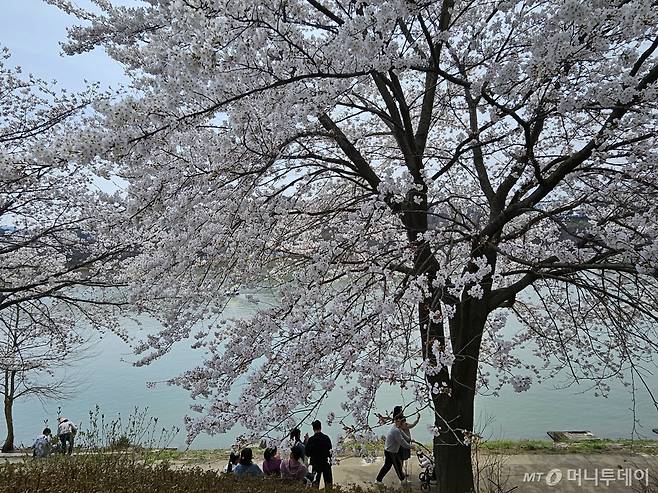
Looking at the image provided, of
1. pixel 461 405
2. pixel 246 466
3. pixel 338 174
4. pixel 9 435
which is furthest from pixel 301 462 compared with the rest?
pixel 9 435

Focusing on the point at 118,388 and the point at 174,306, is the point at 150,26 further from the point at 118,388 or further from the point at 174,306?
the point at 118,388

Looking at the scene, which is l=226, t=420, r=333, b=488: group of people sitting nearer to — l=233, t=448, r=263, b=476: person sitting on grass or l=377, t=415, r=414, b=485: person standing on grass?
l=233, t=448, r=263, b=476: person sitting on grass

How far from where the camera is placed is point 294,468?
5.52 metres

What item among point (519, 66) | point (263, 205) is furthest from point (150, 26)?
point (519, 66)

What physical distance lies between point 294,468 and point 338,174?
3.33 metres

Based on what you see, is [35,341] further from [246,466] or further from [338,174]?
[338,174]

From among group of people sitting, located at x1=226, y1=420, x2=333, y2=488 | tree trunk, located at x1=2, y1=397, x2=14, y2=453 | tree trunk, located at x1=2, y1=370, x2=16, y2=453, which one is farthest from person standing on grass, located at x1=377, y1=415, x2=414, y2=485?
tree trunk, located at x1=2, y1=397, x2=14, y2=453

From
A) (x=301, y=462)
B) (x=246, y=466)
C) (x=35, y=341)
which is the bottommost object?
(x=301, y=462)

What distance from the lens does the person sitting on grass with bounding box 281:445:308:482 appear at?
5.46 m

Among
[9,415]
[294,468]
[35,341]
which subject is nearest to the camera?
[294,468]

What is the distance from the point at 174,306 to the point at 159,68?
198 centimetres

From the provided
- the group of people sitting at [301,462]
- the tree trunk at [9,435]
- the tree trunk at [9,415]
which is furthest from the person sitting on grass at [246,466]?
the tree trunk at [9,435]

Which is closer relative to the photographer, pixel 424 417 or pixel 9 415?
pixel 424 417

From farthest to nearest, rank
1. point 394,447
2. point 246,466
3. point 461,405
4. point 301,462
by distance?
point 394,447 < point 301,462 < point 246,466 < point 461,405
